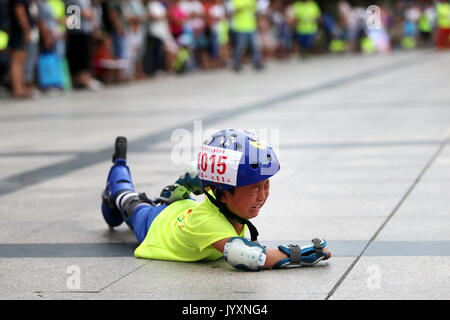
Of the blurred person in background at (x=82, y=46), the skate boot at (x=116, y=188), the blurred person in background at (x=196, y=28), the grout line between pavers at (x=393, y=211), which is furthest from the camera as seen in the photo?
the blurred person in background at (x=196, y=28)

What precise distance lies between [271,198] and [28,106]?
28.8 feet

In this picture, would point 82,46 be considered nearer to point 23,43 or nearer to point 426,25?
point 23,43

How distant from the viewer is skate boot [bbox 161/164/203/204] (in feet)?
15.5

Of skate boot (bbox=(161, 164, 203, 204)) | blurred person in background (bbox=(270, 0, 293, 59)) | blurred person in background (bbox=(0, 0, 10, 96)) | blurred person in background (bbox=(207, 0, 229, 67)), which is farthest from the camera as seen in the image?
blurred person in background (bbox=(270, 0, 293, 59))

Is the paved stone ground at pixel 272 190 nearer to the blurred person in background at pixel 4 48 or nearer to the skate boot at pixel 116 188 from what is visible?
the skate boot at pixel 116 188

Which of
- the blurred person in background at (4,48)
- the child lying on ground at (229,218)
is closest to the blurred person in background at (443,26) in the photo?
the blurred person in background at (4,48)

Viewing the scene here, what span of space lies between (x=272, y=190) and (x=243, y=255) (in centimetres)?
226

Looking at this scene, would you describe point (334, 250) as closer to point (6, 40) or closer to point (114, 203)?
point (114, 203)

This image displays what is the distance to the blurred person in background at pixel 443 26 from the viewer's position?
112 feet

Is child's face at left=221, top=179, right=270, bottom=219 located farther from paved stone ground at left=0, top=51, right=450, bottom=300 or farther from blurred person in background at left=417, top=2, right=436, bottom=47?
blurred person in background at left=417, top=2, right=436, bottom=47

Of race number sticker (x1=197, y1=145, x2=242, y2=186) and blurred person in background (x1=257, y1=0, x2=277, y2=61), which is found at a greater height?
race number sticker (x1=197, y1=145, x2=242, y2=186)

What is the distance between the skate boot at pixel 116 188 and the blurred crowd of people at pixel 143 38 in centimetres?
925

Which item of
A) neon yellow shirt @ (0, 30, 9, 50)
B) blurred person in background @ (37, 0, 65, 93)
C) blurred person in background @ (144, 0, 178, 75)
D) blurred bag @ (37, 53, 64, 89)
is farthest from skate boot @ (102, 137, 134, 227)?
blurred person in background @ (144, 0, 178, 75)

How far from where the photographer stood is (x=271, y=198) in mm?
6043
